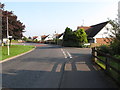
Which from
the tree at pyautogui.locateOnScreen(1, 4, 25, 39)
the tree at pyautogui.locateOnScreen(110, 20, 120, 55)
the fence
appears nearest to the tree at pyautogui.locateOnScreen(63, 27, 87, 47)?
the tree at pyautogui.locateOnScreen(1, 4, 25, 39)

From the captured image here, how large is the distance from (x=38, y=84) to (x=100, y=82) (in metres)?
2.27

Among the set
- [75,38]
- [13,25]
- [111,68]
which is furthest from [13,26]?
[111,68]

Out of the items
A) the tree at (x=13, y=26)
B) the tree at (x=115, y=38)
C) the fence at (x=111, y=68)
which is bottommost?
the fence at (x=111, y=68)

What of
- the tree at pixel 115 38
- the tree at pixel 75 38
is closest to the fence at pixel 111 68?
the tree at pixel 115 38

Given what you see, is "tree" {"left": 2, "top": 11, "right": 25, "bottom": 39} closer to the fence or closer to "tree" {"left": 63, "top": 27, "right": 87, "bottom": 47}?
"tree" {"left": 63, "top": 27, "right": 87, "bottom": 47}

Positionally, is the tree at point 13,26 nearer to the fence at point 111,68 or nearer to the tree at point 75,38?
the tree at point 75,38

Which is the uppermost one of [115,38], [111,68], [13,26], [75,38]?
[13,26]

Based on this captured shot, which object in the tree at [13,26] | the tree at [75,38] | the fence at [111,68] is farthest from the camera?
the tree at [75,38]

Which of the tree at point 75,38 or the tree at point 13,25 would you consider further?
the tree at point 75,38

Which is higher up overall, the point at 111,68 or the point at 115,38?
the point at 115,38

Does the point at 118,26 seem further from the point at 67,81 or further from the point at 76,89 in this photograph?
the point at 76,89

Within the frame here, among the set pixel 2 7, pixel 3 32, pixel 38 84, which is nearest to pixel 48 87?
pixel 38 84

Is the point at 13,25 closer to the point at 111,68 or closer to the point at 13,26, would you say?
the point at 13,26

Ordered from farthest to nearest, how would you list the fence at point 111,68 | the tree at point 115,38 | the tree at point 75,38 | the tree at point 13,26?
the tree at point 75,38 < the tree at point 13,26 < the tree at point 115,38 < the fence at point 111,68
